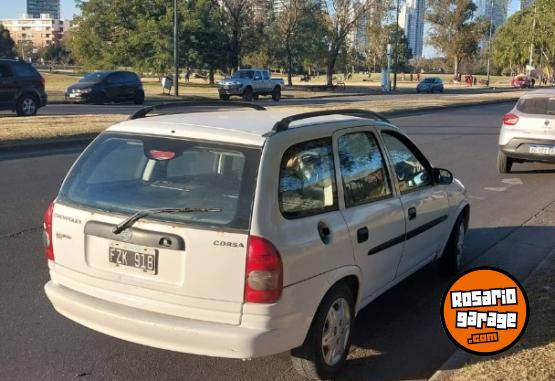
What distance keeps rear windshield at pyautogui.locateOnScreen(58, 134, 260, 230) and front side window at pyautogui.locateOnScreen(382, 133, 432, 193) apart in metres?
1.50

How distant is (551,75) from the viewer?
95.7 m

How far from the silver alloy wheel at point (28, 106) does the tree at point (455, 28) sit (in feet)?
273

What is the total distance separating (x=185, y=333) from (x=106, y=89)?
26.4 meters

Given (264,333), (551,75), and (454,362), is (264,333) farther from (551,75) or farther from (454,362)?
(551,75)

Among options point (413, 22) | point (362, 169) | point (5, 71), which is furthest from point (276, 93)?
point (413, 22)

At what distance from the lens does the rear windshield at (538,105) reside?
11709mm

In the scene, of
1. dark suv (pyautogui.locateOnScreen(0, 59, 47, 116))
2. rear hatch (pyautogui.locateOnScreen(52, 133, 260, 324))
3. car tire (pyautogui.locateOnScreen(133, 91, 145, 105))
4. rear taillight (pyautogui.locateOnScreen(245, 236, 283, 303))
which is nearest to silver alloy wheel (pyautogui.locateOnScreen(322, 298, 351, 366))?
rear taillight (pyautogui.locateOnScreen(245, 236, 283, 303))

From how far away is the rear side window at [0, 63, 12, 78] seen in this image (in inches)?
752

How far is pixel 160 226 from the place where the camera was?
3.40 m

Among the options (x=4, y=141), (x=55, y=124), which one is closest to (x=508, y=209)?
(x=4, y=141)

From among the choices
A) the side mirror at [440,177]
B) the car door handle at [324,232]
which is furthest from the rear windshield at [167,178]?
the side mirror at [440,177]

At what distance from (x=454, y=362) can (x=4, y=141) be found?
11521 mm

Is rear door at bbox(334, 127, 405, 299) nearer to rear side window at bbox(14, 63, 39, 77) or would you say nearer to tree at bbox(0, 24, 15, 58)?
rear side window at bbox(14, 63, 39, 77)

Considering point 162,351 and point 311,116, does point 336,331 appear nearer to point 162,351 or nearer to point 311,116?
point 162,351
